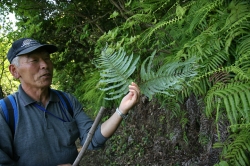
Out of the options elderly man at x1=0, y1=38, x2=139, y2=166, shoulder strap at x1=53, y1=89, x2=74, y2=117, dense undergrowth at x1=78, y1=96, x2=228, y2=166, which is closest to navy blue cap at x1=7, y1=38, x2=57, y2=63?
elderly man at x1=0, y1=38, x2=139, y2=166

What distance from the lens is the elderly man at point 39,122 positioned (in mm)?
1822

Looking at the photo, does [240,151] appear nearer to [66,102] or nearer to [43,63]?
[66,102]

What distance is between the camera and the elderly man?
1822 millimetres

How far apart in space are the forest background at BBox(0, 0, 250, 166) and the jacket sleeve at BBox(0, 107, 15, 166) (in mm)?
689

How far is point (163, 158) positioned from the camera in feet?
16.3

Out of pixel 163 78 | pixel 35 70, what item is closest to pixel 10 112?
pixel 35 70

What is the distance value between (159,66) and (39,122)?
1227mm

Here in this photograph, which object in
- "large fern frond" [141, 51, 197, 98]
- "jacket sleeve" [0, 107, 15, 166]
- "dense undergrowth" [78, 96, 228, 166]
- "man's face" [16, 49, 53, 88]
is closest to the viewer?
"large fern frond" [141, 51, 197, 98]

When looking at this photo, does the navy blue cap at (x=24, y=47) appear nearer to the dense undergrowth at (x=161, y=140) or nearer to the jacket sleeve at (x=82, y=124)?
the jacket sleeve at (x=82, y=124)

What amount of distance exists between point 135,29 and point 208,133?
1716 millimetres

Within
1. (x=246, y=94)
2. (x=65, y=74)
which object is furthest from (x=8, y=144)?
(x=65, y=74)

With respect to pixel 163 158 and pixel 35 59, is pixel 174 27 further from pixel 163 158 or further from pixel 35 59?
pixel 163 158

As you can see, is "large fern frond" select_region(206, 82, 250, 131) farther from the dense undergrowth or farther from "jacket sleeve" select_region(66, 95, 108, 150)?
the dense undergrowth

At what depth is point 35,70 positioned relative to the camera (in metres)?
1.97
